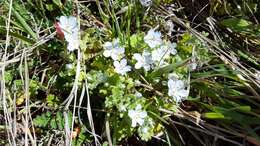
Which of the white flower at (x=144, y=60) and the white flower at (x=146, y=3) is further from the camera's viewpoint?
the white flower at (x=146, y=3)

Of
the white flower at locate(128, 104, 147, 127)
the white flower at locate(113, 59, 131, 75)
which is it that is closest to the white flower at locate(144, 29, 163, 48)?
the white flower at locate(113, 59, 131, 75)

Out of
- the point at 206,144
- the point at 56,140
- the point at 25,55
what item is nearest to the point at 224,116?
the point at 206,144

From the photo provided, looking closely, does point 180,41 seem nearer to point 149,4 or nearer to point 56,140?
point 149,4

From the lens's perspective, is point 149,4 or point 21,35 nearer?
point 21,35

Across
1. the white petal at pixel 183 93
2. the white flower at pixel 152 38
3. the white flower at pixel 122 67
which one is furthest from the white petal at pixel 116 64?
the white petal at pixel 183 93

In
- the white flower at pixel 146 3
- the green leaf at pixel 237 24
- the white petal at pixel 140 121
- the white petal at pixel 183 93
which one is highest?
the white flower at pixel 146 3

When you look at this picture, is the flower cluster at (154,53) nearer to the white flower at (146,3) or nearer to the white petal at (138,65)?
the white petal at (138,65)
